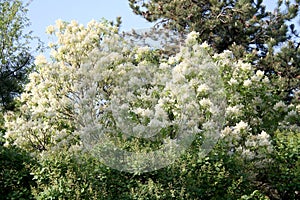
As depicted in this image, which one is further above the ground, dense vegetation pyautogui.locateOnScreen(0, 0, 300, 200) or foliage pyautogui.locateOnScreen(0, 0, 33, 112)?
foliage pyautogui.locateOnScreen(0, 0, 33, 112)

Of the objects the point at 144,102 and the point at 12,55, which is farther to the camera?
the point at 12,55

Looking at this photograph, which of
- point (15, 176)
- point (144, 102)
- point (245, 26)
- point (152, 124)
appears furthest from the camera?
point (245, 26)

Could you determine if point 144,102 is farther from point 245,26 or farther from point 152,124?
point 245,26

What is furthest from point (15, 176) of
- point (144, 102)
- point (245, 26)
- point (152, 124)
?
point (245, 26)

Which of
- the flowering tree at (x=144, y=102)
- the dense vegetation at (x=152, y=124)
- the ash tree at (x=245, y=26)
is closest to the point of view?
the dense vegetation at (x=152, y=124)

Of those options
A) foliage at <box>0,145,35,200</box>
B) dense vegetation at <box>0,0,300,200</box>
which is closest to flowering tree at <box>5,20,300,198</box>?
dense vegetation at <box>0,0,300,200</box>

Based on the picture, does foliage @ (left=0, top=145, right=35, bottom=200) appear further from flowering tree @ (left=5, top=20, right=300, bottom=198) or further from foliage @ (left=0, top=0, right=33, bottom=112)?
foliage @ (left=0, top=0, right=33, bottom=112)

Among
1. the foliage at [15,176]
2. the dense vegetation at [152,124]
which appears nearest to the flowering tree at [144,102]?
the dense vegetation at [152,124]

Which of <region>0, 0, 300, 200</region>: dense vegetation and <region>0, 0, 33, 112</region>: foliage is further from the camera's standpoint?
<region>0, 0, 33, 112</region>: foliage

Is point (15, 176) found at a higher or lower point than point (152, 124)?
lower

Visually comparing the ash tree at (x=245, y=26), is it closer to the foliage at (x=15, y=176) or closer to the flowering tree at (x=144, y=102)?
the flowering tree at (x=144, y=102)

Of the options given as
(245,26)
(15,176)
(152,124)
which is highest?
(245,26)

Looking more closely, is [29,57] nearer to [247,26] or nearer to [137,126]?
[247,26]

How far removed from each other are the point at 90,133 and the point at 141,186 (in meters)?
2.48
